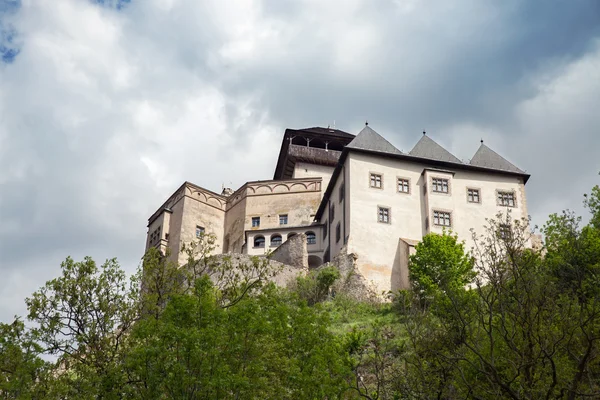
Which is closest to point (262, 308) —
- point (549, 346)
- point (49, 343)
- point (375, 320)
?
point (49, 343)

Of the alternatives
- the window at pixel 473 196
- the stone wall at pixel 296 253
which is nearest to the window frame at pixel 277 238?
the stone wall at pixel 296 253

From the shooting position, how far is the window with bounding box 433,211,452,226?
4738cm

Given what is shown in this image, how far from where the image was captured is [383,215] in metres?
47.1

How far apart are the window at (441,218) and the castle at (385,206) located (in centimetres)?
7

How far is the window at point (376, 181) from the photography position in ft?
157

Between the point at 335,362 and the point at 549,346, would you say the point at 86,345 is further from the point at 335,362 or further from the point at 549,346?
the point at 549,346

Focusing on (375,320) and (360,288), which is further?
(360,288)

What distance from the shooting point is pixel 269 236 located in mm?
57969

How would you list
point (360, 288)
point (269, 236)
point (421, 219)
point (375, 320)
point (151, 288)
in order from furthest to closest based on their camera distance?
point (269, 236) → point (421, 219) → point (360, 288) → point (375, 320) → point (151, 288)

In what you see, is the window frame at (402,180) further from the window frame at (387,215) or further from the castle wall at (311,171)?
the castle wall at (311,171)

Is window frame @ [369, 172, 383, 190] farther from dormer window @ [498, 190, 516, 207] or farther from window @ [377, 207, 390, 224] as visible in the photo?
dormer window @ [498, 190, 516, 207]

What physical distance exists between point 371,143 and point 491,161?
28.0ft

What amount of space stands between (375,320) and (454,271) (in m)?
5.60

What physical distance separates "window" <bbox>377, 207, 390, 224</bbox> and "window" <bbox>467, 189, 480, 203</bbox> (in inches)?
227
